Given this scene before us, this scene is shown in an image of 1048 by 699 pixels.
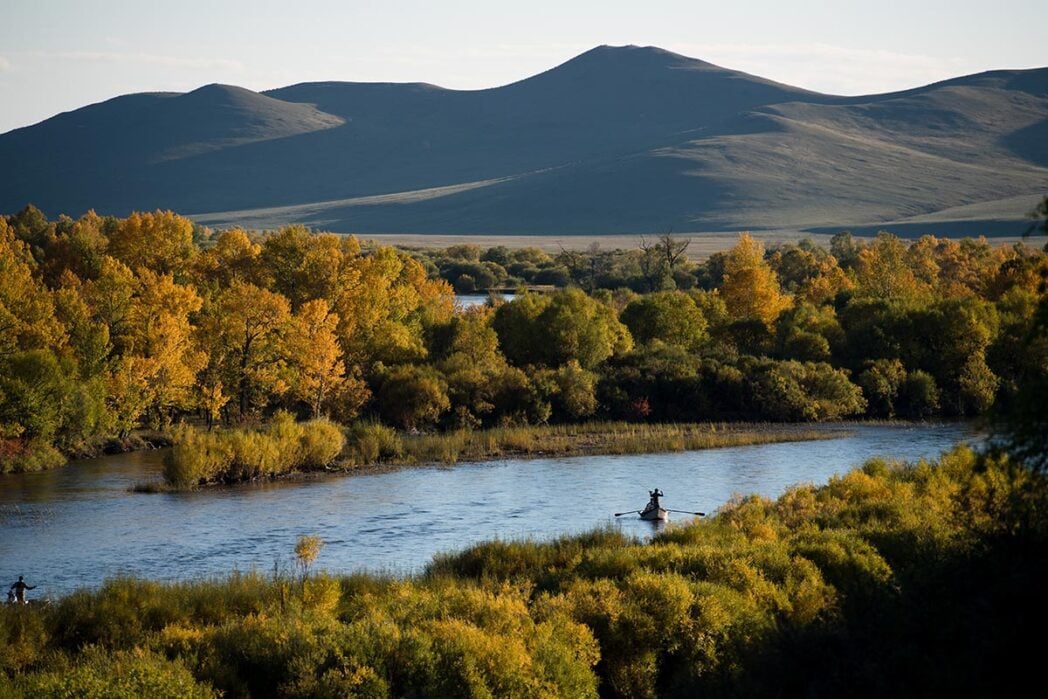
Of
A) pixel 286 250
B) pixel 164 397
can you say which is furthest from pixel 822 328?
pixel 164 397

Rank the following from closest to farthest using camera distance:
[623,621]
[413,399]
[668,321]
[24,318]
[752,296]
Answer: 1. [623,621]
2. [24,318]
3. [413,399]
4. [668,321]
5. [752,296]

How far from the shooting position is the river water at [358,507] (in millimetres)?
32219

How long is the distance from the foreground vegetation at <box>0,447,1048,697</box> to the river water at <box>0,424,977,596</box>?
4.75 m

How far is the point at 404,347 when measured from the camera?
2409 inches

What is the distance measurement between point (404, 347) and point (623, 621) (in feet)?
132

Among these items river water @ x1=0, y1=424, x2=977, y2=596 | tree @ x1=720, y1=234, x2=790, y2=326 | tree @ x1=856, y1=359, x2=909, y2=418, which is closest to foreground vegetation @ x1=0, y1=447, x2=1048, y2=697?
river water @ x1=0, y1=424, x2=977, y2=596

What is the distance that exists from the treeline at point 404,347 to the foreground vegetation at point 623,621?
83.2 ft

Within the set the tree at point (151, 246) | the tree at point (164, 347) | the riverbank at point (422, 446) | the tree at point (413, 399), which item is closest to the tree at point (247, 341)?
the tree at point (164, 347)

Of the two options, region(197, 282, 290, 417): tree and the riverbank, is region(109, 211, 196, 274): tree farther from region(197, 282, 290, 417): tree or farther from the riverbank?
the riverbank

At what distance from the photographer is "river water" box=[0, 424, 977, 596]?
1268 inches

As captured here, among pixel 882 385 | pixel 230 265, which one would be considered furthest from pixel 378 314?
pixel 882 385

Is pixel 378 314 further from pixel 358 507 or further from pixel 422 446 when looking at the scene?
pixel 358 507

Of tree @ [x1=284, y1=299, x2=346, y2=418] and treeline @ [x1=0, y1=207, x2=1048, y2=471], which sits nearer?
treeline @ [x1=0, y1=207, x2=1048, y2=471]

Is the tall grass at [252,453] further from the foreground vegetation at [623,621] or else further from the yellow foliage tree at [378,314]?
the foreground vegetation at [623,621]
